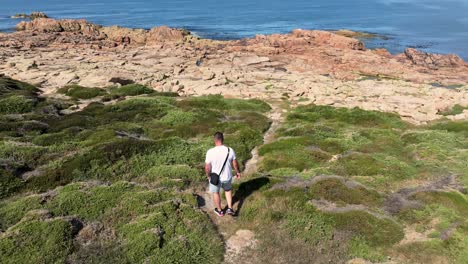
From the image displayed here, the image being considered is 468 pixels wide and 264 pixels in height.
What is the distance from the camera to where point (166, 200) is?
18234mm

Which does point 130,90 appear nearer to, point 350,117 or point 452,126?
point 350,117

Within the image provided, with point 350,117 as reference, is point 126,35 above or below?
above

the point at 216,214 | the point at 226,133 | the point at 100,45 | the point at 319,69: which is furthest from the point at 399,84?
the point at 100,45

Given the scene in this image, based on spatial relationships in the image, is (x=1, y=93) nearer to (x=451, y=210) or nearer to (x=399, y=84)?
(x=451, y=210)

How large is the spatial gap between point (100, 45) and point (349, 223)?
302 feet

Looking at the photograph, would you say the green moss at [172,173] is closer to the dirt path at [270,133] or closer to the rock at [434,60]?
the dirt path at [270,133]

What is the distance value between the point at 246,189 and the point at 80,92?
113 ft

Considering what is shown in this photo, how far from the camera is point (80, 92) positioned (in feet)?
154

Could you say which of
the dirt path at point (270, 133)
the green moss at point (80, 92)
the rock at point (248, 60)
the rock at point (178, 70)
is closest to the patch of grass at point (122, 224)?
the dirt path at point (270, 133)

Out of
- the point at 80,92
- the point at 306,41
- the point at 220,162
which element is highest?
the point at 220,162

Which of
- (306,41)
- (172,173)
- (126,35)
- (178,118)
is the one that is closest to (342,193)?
(172,173)

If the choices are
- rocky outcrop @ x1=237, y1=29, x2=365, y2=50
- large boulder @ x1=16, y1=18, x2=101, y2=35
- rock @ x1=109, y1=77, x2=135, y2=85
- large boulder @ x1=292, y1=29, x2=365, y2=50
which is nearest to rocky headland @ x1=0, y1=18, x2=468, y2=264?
rock @ x1=109, y1=77, x2=135, y2=85

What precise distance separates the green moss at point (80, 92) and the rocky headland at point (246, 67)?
4380mm

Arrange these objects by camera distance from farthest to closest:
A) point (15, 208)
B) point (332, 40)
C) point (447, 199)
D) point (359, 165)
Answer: point (332, 40) < point (359, 165) < point (447, 199) < point (15, 208)
